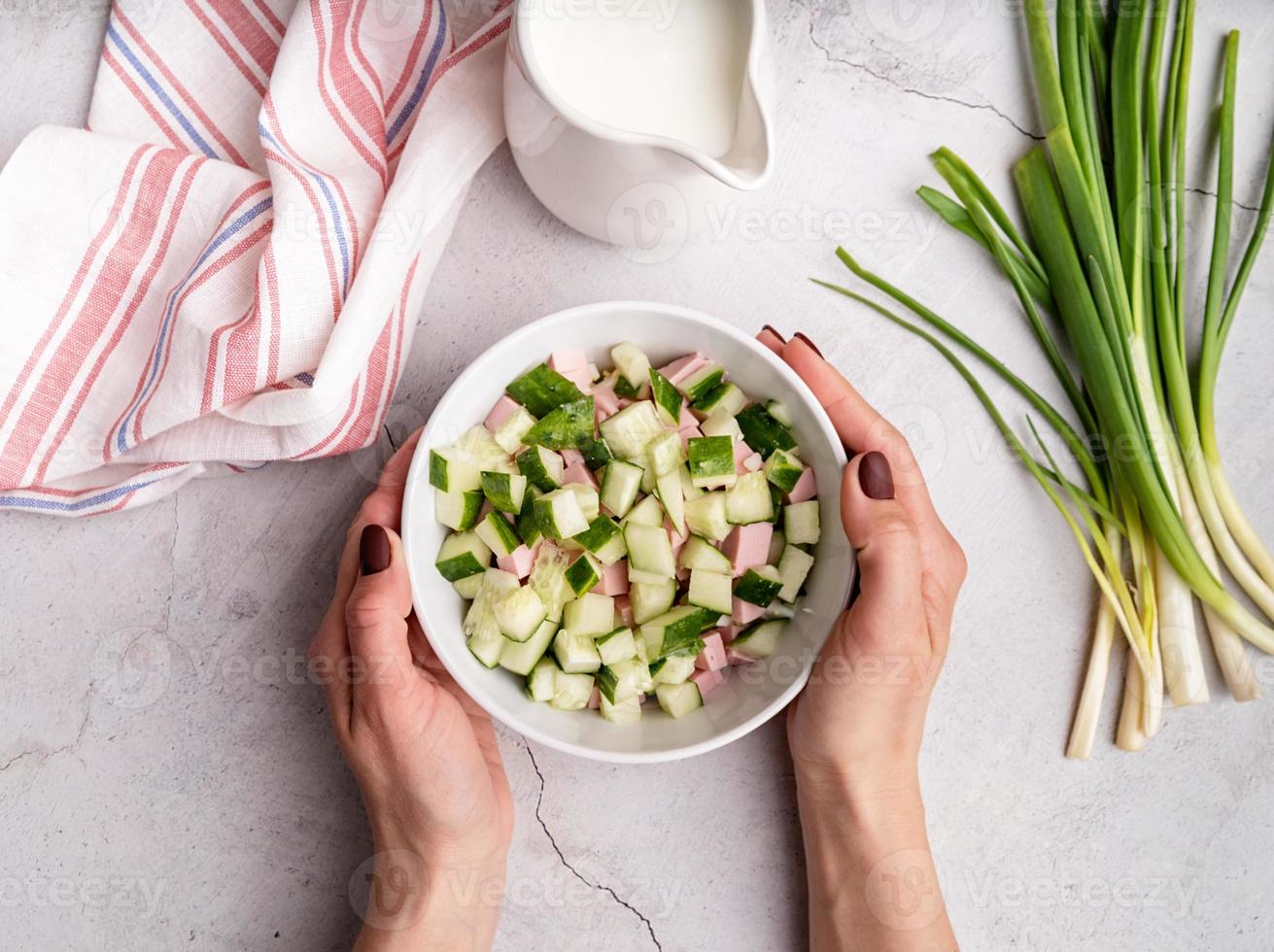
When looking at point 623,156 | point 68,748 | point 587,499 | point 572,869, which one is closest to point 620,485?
point 587,499

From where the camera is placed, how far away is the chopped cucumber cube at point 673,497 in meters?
1.17

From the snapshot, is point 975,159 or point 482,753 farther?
point 975,159

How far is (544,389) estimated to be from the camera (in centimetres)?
119

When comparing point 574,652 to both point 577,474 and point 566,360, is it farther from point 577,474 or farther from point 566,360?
point 566,360

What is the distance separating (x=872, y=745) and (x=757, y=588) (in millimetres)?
290

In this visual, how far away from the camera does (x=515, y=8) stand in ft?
3.49

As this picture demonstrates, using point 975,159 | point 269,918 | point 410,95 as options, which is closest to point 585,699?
point 269,918

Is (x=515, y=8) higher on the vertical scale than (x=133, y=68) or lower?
higher

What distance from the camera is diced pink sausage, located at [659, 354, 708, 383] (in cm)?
121

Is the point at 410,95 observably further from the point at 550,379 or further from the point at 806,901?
the point at 806,901

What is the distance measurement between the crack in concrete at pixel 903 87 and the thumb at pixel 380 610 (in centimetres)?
94

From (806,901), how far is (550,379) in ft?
2.72

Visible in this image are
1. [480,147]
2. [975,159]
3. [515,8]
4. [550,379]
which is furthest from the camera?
[975,159]

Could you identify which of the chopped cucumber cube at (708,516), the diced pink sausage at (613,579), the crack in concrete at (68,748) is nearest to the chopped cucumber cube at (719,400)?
the chopped cucumber cube at (708,516)
